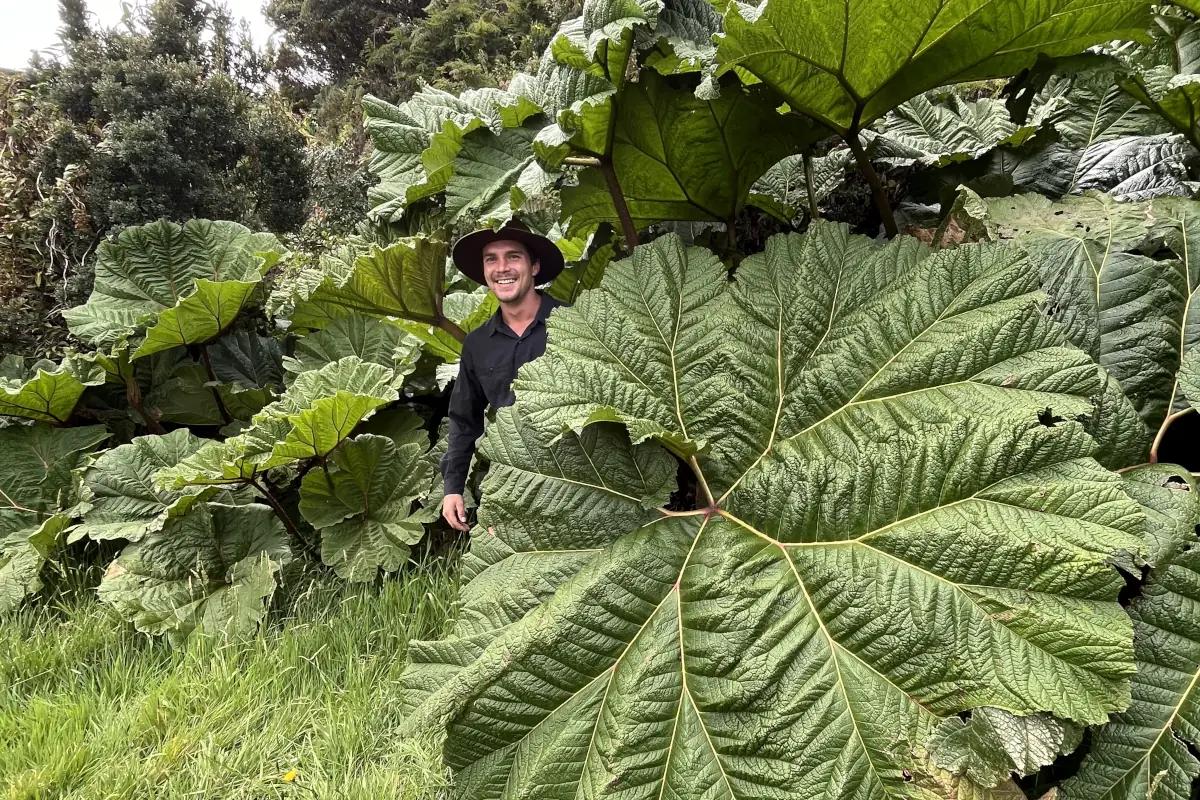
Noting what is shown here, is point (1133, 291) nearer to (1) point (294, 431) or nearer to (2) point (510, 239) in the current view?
(2) point (510, 239)

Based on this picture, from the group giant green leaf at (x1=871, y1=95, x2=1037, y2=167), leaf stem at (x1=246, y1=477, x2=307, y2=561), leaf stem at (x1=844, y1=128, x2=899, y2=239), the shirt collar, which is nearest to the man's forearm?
the shirt collar

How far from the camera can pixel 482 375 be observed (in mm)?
2088

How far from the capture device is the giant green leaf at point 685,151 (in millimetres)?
1639

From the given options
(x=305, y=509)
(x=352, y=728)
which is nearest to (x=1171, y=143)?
(x=352, y=728)

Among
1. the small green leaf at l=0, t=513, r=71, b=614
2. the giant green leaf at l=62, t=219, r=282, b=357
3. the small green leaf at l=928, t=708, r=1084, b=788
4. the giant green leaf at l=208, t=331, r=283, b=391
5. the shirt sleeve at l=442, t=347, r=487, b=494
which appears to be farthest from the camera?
the giant green leaf at l=208, t=331, r=283, b=391

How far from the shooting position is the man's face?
1.99 m

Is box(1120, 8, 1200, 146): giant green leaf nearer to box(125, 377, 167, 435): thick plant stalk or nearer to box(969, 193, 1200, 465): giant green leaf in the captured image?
box(969, 193, 1200, 465): giant green leaf

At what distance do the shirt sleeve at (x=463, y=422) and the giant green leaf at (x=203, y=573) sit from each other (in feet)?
2.73

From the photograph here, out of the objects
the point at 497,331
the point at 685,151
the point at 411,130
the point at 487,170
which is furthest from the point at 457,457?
the point at 685,151

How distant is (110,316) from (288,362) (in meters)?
1.02

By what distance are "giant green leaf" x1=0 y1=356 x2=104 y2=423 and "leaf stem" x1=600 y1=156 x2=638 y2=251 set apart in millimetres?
2507

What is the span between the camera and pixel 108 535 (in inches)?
104

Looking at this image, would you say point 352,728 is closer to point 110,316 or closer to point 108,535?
point 108,535

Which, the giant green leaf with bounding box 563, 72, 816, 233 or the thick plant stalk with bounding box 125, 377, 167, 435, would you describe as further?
the thick plant stalk with bounding box 125, 377, 167, 435
